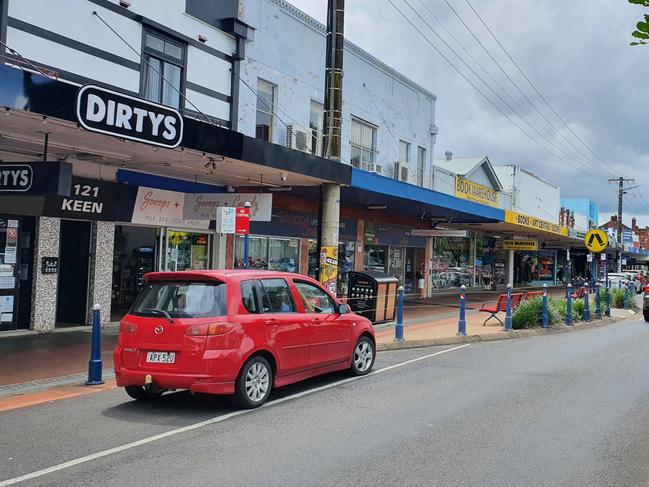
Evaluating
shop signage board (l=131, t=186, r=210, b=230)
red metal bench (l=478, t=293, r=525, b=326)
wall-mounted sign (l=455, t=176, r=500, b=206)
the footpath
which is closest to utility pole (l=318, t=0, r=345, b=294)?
the footpath

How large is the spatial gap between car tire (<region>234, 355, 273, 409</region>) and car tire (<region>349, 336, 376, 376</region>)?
201 centimetres

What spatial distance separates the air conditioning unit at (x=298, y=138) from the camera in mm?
18672

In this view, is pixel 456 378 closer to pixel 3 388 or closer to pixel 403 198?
pixel 3 388

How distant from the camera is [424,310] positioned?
2167 centimetres

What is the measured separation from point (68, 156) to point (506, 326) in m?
10.7

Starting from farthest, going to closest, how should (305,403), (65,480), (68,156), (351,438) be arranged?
(68,156) → (305,403) → (351,438) → (65,480)

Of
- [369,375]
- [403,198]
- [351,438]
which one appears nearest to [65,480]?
[351,438]

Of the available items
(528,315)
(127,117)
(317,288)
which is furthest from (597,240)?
(127,117)

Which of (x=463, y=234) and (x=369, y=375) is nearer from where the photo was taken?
(x=369, y=375)

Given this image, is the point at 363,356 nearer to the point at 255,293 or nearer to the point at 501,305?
the point at 255,293

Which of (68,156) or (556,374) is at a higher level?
(68,156)

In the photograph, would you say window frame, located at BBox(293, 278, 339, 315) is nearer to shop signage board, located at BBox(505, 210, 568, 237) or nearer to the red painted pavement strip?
the red painted pavement strip

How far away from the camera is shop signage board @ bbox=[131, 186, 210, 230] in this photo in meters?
14.2

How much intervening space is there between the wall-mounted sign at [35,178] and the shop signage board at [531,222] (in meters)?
20.3
